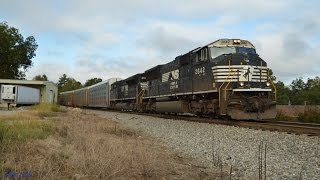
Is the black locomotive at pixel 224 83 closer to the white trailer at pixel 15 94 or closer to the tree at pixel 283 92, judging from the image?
the white trailer at pixel 15 94

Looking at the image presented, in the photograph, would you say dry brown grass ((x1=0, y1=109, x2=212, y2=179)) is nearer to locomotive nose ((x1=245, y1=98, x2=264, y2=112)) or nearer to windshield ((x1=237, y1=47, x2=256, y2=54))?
locomotive nose ((x1=245, y1=98, x2=264, y2=112))

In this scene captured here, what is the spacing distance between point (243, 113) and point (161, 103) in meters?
10.2

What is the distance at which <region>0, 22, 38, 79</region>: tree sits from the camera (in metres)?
73.5

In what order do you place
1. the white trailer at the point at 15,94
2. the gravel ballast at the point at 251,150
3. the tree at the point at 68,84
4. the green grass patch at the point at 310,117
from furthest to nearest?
the tree at the point at 68,84, the white trailer at the point at 15,94, the green grass patch at the point at 310,117, the gravel ballast at the point at 251,150

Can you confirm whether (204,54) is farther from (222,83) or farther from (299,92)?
(299,92)

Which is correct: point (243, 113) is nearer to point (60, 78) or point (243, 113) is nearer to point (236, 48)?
point (236, 48)

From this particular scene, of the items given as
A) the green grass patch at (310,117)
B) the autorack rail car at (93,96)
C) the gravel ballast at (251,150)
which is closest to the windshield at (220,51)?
the gravel ballast at (251,150)

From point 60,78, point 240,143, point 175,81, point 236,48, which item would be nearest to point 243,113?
point 236,48

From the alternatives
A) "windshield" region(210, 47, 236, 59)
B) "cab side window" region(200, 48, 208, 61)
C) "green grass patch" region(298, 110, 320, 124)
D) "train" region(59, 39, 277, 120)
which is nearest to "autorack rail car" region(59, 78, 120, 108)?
"train" region(59, 39, 277, 120)

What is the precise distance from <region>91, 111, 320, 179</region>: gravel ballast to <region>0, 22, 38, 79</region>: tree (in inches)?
2647

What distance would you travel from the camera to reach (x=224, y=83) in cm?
1644

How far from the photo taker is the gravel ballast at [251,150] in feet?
22.2

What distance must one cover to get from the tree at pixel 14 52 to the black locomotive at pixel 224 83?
58.6 meters

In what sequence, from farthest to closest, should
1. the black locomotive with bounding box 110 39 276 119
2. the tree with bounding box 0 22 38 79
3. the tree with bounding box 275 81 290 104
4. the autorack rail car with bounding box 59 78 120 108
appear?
the tree with bounding box 275 81 290 104, the tree with bounding box 0 22 38 79, the autorack rail car with bounding box 59 78 120 108, the black locomotive with bounding box 110 39 276 119
